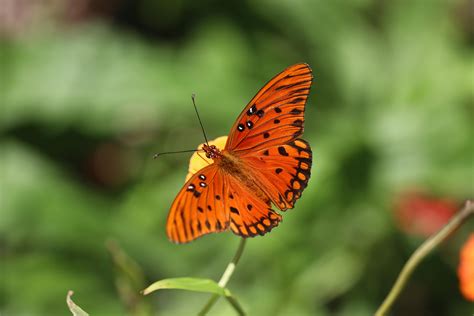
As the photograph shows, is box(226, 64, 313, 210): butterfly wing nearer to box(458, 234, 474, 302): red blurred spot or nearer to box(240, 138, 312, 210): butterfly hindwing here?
box(240, 138, 312, 210): butterfly hindwing

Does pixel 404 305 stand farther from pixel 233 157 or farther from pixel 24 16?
pixel 24 16

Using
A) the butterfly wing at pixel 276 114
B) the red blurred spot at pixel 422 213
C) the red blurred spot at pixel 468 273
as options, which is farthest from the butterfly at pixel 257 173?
the red blurred spot at pixel 422 213

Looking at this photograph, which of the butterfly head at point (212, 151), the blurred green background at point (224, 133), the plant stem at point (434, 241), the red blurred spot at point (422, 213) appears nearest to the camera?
the plant stem at point (434, 241)

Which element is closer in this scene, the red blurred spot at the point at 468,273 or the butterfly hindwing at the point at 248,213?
the butterfly hindwing at the point at 248,213

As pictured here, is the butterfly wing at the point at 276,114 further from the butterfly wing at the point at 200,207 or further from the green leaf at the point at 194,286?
the green leaf at the point at 194,286

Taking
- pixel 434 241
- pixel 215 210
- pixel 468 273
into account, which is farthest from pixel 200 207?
pixel 468 273

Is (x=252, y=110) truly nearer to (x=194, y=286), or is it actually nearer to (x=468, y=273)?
(x=194, y=286)

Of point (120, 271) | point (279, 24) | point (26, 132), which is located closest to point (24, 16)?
point (26, 132)

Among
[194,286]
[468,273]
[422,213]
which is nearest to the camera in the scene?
[194,286]
